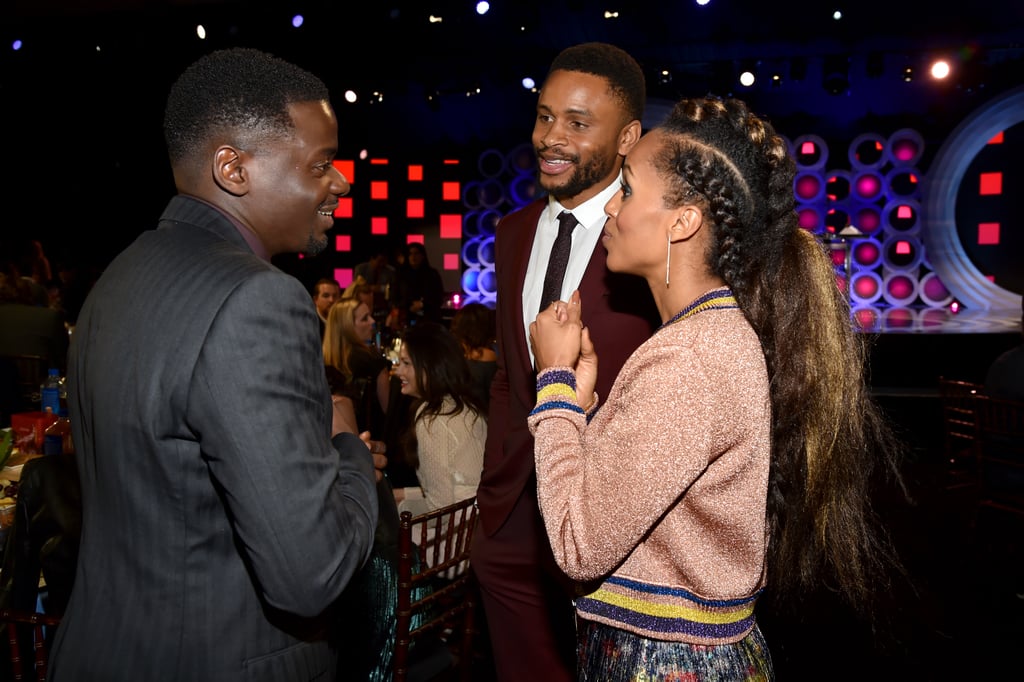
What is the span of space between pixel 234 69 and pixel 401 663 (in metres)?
1.71

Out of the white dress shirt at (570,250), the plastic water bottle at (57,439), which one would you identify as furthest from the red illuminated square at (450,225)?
the white dress shirt at (570,250)

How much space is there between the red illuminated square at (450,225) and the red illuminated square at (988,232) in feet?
24.6

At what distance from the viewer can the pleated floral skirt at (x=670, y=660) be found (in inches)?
52.1

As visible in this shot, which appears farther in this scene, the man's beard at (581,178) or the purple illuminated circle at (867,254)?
the purple illuminated circle at (867,254)

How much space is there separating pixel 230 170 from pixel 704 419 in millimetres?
803

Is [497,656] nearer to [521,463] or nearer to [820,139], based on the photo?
[521,463]

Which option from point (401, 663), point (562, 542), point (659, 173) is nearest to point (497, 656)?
point (401, 663)

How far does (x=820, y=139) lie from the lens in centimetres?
1131

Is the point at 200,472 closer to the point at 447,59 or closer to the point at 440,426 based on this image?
the point at 440,426

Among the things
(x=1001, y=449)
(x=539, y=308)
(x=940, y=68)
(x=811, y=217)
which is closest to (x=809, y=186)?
(x=811, y=217)

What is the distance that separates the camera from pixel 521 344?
2.10 m

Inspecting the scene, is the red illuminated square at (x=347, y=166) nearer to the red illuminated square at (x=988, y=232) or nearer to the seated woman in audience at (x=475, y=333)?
the seated woman in audience at (x=475, y=333)

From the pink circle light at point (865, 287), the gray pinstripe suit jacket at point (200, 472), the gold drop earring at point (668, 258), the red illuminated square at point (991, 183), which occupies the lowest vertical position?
the pink circle light at point (865, 287)

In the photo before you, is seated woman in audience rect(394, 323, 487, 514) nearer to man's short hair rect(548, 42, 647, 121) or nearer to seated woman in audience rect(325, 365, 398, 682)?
seated woman in audience rect(325, 365, 398, 682)
